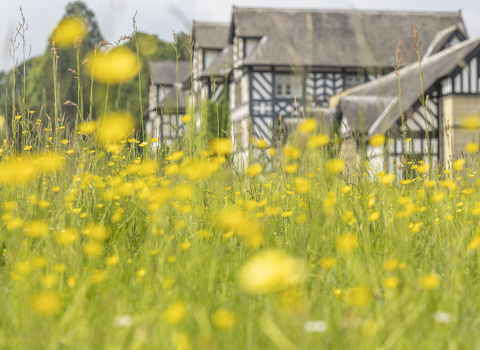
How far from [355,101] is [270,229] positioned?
16546mm

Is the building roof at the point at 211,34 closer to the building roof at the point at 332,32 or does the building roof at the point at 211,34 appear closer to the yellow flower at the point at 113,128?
the building roof at the point at 332,32

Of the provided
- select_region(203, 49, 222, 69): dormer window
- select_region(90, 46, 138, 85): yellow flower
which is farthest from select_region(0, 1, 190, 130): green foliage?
select_region(90, 46, 138, 85): yellow flower

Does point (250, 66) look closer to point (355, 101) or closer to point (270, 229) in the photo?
point (355, 101)

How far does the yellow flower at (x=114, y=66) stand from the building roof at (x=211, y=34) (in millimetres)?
23753

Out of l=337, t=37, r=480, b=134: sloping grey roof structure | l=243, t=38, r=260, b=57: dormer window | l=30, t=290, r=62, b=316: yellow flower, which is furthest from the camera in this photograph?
l=243, t=38, r=260, b=57: dormer window

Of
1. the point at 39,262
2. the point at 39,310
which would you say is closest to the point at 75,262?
the point at 39,262

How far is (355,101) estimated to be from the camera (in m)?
18.2

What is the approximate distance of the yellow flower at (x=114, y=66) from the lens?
3078 millimetres

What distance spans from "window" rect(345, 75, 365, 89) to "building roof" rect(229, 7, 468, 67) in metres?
0.68

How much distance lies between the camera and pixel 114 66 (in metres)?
3.08

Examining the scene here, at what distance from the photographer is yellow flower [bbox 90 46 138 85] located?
121 inches

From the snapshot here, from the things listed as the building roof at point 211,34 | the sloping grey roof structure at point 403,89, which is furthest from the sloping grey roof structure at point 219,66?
the sloping grey roof structure at point 403,89

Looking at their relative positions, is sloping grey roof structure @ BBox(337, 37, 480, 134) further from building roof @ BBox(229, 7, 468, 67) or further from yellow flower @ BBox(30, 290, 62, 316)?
yellow flower @ BBox(30, 290, 62, 316)

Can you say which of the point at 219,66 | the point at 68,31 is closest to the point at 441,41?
Answer: the point at 219,66
